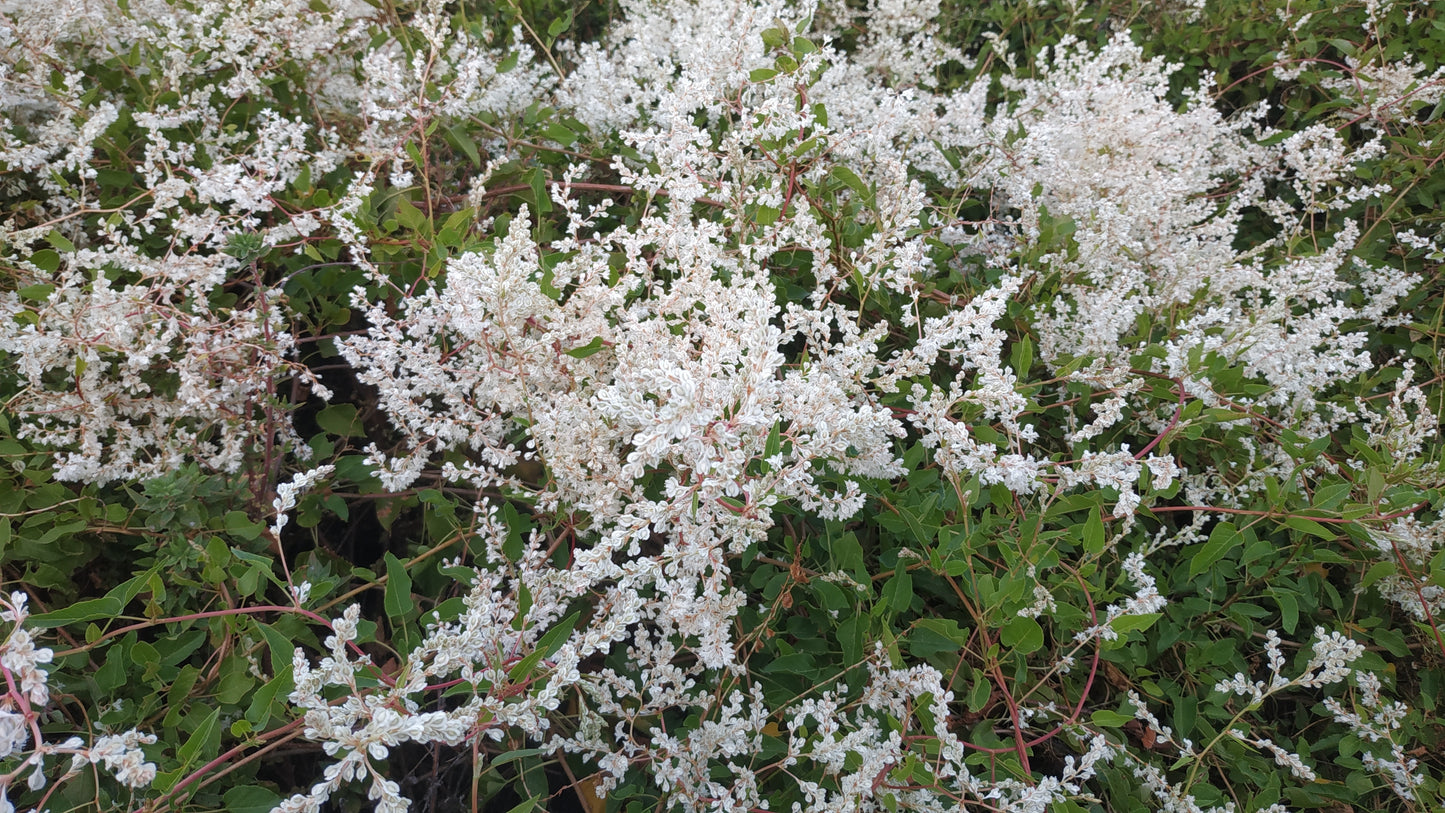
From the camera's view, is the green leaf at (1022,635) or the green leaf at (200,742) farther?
the green leaf at (1022,635)

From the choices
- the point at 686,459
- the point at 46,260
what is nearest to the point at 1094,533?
the point at 686,459

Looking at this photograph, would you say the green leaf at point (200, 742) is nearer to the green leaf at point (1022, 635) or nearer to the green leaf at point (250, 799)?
the green leaf at point (250, 799)

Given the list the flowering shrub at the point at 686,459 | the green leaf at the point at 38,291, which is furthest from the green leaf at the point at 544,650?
the green leaf at the point at 38,291

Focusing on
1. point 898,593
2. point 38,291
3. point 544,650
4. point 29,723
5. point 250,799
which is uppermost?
point 38,291

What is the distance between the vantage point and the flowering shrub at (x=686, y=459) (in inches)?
63.4

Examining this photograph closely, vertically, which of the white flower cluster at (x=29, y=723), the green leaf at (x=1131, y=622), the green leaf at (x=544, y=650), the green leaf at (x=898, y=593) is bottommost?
the green leaf at (x=898, y=593)

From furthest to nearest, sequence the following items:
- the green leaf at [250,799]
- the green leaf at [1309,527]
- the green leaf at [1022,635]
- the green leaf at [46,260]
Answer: the green leaf at [46,260]
the green leaf at [1309,527]
the green leaf at [1022,635]
the green leaf at [250,799]

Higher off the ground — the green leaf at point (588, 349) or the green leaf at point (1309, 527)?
the green leaf at point (588, 349)

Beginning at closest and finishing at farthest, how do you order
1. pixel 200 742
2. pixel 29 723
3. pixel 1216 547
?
pixel 29 723 → pixel 200 742 → pixel 1216 547

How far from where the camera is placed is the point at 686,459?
1.63 meters

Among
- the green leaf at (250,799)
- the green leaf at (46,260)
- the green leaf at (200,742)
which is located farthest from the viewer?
the green leaf at (46,260)

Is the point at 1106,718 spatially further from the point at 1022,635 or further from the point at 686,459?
the point at 686,459

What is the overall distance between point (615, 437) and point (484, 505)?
415 millimetres

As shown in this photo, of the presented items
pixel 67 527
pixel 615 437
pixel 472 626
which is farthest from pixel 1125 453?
pixel 67 527
